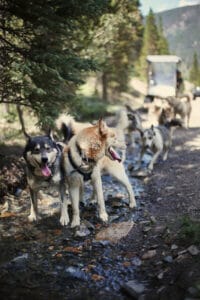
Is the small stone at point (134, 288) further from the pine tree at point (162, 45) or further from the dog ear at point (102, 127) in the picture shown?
the pine tree at point (162, 45)

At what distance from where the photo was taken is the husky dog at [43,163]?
19.1 ft

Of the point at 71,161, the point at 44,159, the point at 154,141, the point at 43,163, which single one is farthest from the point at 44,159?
the point at 154,141

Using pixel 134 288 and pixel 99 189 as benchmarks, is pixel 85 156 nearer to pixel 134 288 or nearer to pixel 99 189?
pixel 99 189

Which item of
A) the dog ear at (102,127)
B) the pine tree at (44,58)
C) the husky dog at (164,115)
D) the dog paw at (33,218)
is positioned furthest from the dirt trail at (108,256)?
the husky dog at (164,115)

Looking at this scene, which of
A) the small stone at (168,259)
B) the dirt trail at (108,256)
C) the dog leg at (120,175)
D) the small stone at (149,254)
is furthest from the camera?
the dog leg at (120,175)

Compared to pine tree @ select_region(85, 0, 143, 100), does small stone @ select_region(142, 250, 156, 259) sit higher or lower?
lower

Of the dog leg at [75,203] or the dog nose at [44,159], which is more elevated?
the dog nose at [44,159]

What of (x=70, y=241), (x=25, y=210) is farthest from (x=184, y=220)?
(x=25, y=210)

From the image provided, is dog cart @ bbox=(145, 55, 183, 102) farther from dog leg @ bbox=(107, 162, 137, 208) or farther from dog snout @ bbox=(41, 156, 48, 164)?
dog snout @ bbox=(41, 156, 48, 164)

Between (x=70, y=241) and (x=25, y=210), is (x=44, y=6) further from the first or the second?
(x=70, y=241)

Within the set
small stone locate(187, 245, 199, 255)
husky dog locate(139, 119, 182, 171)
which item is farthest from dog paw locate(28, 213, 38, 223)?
husky dog locate(139, 119, 182, 171)

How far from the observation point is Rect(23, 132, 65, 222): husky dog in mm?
5836

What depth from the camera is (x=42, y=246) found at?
5621 mm

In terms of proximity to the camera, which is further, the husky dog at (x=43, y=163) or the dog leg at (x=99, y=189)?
the dog leg at (x=99, y=189)
